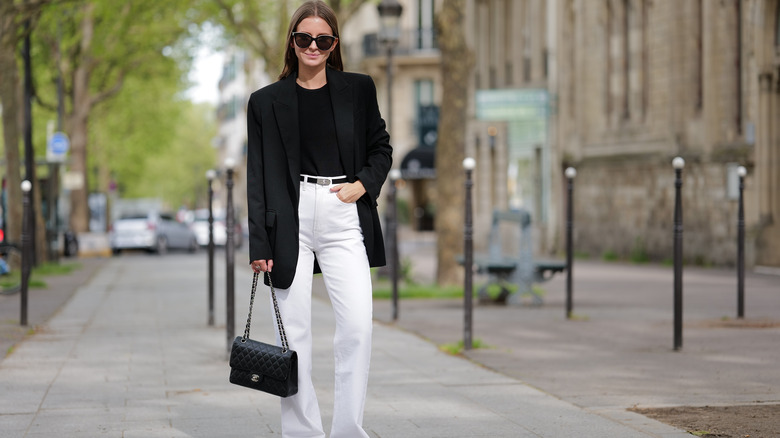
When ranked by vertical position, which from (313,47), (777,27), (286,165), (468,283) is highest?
(777,27)

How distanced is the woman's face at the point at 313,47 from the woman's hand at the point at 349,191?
0.51 m

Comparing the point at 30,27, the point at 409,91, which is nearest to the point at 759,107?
the point at 30,27

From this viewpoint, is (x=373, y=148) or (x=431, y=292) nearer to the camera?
(x=373, y=148)

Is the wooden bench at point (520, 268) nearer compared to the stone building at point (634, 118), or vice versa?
the wooden bench at point (520, 268)

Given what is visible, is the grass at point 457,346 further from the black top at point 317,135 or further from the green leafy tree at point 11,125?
the green leafy tree at point 11,125

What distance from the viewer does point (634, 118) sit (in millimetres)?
30234

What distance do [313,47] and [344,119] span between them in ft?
1.05

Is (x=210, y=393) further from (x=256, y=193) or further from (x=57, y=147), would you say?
(x=57, y=147)

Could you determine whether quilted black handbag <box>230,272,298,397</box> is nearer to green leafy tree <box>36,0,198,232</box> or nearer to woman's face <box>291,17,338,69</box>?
woman's face <box>291,17,338,69</box>

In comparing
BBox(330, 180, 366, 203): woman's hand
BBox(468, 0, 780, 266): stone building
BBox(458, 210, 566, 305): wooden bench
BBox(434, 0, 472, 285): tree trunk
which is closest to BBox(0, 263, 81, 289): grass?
BBox(434, 0, 472, 285): tree trunk

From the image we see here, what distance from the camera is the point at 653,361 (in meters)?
9.70

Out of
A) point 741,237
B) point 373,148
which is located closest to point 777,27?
point 741,237

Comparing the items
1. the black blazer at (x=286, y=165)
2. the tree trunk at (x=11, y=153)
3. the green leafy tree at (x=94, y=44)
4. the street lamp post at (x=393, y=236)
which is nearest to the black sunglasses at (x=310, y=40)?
the black blazer at (x=286, y=165)

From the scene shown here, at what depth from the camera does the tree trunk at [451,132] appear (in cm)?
1802
